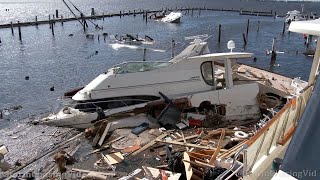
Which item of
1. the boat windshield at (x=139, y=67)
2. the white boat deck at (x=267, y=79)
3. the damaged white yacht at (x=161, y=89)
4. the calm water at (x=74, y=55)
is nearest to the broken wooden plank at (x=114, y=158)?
the damaged white yacht at (x=161, y=89)

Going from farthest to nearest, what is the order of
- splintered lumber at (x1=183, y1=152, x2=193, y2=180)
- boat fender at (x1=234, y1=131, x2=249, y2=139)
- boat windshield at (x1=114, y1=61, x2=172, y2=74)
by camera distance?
boat windshield at (x1=114, y1=61, x2=172, y2=74) < boat fender at (x1=234, y1=131, x2=249, y2=139) < splintered lumber at (x1=183, y1=152, x2=193, y2=180)

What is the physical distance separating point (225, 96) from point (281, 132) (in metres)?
9.15

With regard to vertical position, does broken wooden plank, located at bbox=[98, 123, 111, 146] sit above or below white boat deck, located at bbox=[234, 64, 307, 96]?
below

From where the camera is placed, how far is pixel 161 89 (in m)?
17.4

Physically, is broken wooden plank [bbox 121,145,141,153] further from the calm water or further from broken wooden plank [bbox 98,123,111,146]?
the calm water

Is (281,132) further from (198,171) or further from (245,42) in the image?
(245,42)

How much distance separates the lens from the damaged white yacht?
16.9 m

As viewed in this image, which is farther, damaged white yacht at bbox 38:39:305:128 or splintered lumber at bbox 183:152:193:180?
damaged white yacht at bbox 38:39:305:128

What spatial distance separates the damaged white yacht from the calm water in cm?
556

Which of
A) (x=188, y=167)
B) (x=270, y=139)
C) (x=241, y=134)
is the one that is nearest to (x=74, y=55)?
(x=241, y=134)

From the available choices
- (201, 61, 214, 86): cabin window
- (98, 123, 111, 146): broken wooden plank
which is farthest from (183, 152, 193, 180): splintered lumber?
(201, 61, 214, 86): cabin window

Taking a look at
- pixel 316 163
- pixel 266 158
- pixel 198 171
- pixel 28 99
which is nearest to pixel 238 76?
pixel 198 171

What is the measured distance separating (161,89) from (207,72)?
Answer: 8.39ft

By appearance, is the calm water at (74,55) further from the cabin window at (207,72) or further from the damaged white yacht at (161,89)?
Answer: the cabin window at (207,72)
